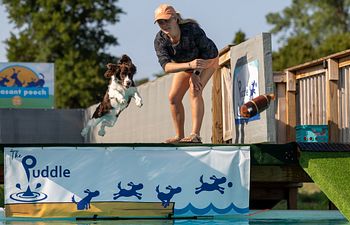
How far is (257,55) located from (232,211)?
182 cm

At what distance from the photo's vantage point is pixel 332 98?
11664mm

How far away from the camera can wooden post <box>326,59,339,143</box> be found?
1160 cm

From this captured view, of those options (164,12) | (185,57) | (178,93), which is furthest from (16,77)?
(164,12)

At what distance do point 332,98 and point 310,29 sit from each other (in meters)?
51.8

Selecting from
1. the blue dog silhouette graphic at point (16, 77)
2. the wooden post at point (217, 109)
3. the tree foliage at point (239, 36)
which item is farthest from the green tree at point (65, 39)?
the wooden post at point (217, 109)

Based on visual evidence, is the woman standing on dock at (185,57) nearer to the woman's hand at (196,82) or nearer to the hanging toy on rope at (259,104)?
the woman's hand at (196,82)

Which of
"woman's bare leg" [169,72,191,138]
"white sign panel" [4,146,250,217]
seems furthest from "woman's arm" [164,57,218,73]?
"white sign panel" [4,146,250,217]

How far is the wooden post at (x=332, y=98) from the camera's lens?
11.6 m

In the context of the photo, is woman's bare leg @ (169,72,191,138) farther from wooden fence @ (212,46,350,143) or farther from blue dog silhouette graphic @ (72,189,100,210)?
wooden fence @ (212,46,350,143)

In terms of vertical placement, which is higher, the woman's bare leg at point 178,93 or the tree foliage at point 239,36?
the tree foliage at point 239,36

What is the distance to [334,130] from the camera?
38.2 ft

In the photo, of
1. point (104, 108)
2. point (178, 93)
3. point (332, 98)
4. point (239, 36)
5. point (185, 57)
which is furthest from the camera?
point (239, 36)

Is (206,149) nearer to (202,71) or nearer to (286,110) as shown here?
(202,71)

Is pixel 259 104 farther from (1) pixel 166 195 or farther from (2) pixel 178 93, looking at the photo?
(1) pixel 166 195
